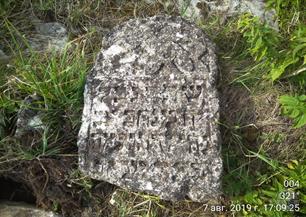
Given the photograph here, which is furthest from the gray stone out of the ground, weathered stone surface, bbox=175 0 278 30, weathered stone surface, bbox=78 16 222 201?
weathered stone surface, bbox=175 0 278 30

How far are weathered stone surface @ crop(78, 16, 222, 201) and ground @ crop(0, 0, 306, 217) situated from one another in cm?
21

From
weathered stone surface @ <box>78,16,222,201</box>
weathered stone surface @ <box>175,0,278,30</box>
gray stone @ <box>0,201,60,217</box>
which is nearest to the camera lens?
weathered stone surface @ <box>78,16,222,201</box>

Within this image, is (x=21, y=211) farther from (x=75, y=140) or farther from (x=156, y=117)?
(x=156, y=117)

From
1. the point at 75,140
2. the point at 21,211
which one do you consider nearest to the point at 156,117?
the point at 75,140

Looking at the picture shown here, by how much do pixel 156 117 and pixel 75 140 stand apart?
0.56 m

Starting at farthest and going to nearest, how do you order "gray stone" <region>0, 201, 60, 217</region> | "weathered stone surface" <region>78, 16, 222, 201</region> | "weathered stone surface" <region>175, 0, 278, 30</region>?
"weathered stone surface" <region>175, 0, 278, 30</region> < "gray stone" <region>0, 201, 60, 217</region> < "weathered stone surface" <region>78, 16, 222, 201</region>

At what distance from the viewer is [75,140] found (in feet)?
8.41

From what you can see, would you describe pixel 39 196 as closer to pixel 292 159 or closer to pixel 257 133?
pixel 257 133

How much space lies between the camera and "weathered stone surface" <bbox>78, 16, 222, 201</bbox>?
2.29 metres

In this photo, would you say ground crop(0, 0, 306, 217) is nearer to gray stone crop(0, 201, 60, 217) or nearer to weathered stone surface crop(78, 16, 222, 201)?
gray stone crop(0, 201, 60, 217)

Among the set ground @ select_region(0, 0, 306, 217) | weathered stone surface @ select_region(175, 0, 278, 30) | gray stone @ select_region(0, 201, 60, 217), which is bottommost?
gray stone @ select_region(0, 201, 60, 217)

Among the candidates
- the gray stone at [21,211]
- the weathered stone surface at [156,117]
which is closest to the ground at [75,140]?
the gray stone at [21,211]

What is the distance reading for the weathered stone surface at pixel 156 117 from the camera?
229cm

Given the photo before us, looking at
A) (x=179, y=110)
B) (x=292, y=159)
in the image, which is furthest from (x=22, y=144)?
(x=292, y=159)
